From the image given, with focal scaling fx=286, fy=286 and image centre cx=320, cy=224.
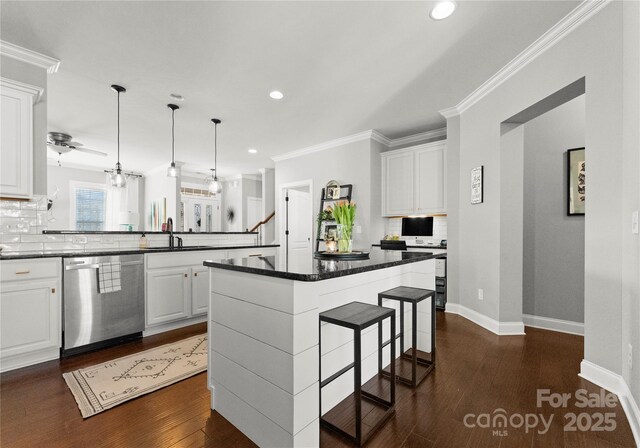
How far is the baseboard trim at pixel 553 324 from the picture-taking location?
313 cm

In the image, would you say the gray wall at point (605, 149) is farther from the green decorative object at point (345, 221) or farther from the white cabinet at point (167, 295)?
the white cabinet at point (167, 295)

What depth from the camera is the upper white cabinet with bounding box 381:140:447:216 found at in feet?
14.8

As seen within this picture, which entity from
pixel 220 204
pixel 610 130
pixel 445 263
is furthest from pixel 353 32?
pixel 220 204

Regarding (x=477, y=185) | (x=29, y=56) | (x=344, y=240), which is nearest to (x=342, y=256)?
(x=344, y=240)

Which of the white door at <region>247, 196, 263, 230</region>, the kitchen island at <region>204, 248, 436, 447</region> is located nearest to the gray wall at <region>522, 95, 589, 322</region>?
the kitchen island at <region>204, 248, 436, 447</region>

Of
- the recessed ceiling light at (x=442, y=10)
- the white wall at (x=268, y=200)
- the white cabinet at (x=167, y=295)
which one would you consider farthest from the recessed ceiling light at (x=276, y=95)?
the white wall at (x=268, y=200)

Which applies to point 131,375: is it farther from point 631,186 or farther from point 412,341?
point 631,186

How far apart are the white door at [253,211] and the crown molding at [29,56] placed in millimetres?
6170

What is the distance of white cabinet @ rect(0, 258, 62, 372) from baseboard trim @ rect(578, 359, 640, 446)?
420cm

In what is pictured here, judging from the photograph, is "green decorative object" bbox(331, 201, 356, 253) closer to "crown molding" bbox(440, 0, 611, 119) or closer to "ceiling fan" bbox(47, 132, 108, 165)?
"crown molding" bbox(440, 0, 611, 119)

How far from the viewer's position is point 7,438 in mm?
1570

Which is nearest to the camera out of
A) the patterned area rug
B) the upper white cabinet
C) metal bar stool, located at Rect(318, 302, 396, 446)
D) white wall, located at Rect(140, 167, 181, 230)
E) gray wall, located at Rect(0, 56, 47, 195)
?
metal bar stool, located at Rect(318, 302, 396, 446)

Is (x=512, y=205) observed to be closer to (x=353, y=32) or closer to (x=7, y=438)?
(x=353, y=32)

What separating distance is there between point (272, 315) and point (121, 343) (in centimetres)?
248
